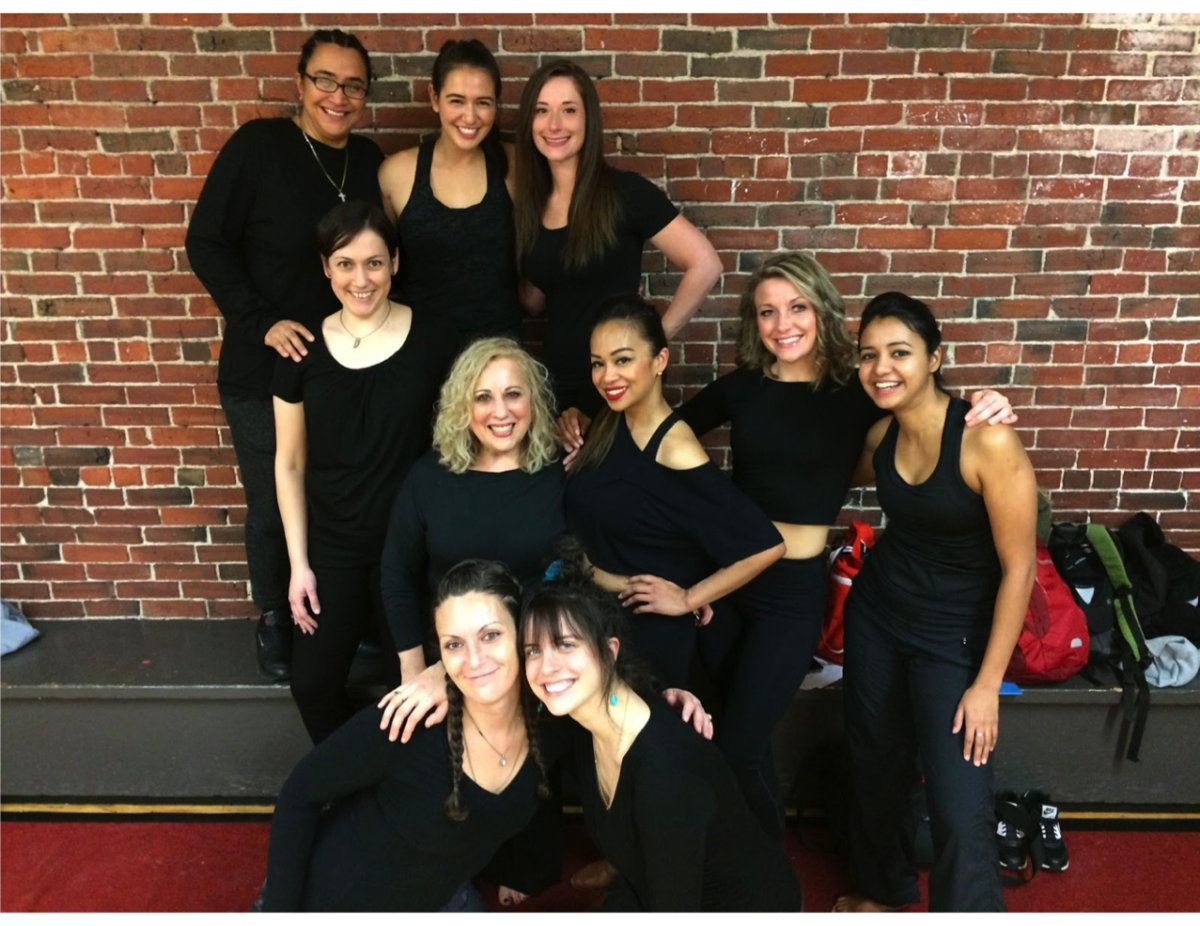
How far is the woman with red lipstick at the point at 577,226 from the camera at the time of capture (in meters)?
2.78

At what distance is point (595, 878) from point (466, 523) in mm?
1272

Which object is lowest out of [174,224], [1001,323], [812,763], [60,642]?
[812,763]

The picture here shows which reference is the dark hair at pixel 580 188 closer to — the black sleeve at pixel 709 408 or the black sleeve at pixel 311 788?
the black sleeve at pixel 709 408

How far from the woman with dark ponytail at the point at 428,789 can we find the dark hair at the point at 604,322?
0.45 m

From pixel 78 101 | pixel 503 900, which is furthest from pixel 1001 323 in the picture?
pixel 78 101

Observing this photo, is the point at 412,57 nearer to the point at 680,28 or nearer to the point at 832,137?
the point at 680,28

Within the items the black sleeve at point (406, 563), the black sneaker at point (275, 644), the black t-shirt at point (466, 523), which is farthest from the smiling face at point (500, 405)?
the black sneaker at point (275, 644)

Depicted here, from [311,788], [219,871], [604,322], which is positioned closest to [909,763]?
[604,322]

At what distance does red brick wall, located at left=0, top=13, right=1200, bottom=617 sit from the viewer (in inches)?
125

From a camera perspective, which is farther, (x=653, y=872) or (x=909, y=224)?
(x=909, y=224)

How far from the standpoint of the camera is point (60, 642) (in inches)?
141

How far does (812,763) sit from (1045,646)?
84 cm

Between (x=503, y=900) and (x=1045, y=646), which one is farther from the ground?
(x=1045, y=646)

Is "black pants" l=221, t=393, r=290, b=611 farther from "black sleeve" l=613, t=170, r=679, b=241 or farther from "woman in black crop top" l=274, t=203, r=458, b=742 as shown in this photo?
"black sleeve" l=613, t=170, r=679, b=241
